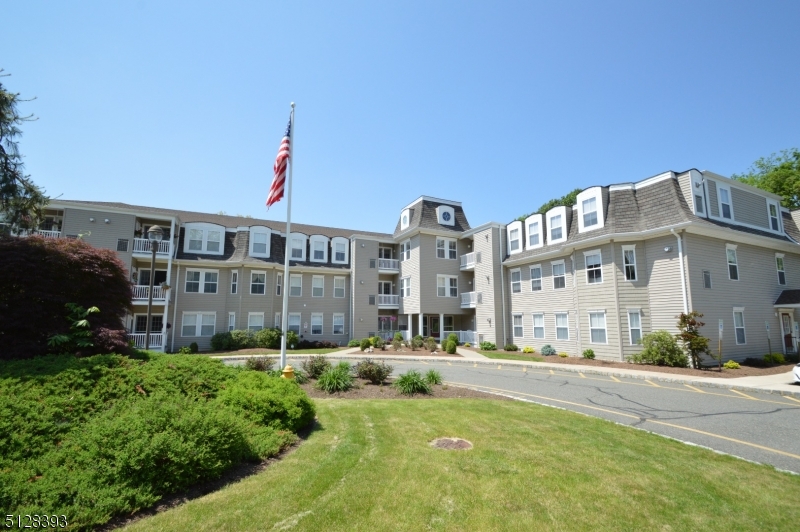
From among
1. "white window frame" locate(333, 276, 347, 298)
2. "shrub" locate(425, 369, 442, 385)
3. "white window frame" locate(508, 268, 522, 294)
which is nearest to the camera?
"shrub" locate(425, 369, 442, 385)

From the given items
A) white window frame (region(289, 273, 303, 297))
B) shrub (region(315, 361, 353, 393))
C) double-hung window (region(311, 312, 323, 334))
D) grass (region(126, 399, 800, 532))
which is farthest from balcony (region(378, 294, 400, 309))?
grass (region(126, 399, 800, 532))

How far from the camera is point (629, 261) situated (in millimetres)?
19906

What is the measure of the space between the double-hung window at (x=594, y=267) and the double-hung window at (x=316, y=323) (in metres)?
20.2

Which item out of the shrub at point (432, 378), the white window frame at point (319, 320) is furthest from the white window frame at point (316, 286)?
the shrub at point (432, 378)

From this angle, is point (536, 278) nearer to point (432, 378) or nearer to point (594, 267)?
point (594, 267)

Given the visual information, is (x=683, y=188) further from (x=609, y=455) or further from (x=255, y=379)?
(x=255, y=379)

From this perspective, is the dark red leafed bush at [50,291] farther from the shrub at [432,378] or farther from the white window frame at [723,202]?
the white window frame at [723,202]

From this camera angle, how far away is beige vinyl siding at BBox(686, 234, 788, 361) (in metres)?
18.3

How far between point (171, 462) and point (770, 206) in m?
32.7

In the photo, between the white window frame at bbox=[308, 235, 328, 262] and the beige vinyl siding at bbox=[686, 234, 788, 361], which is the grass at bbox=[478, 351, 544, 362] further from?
the white window frame at bbox=[308, 235, 328, 262]

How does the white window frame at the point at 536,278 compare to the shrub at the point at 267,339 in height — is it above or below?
above

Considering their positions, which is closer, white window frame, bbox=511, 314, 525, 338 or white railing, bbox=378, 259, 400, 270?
white window frame, bbox=511, 314, 525, 338

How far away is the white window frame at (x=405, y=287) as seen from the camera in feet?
102

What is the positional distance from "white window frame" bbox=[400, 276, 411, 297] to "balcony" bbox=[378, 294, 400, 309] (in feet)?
2.31
